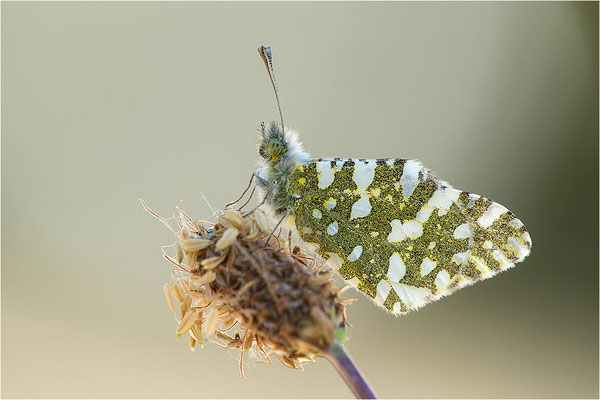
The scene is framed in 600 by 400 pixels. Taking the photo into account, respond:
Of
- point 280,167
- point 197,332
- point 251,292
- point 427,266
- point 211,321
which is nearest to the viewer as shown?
point 251,292

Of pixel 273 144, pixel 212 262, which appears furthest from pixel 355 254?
pixel 212 262

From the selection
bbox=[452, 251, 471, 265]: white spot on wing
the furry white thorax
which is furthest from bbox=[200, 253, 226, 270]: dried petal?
bbox=[452, 251, 471, 265]: white spot on wing

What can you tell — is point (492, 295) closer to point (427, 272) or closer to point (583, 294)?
point (583, 294)

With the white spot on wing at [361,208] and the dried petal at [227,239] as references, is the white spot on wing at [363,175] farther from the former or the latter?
the dried petal at [227,239]

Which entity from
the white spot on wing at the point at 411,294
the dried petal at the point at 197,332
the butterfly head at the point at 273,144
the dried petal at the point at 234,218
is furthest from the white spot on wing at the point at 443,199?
the dried petal at the point at 197,332

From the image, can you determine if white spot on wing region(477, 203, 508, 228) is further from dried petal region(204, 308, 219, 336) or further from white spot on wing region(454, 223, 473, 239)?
dried petal region(204, 308, 219, 336)

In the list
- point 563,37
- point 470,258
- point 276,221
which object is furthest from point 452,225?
point 563,37

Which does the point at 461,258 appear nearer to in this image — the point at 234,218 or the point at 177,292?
the point at 234,218
